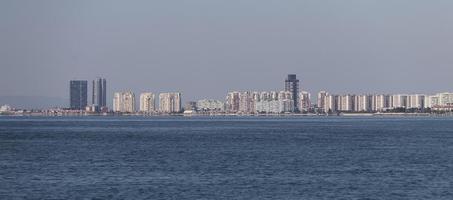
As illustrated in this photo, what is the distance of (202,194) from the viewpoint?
1837 inches

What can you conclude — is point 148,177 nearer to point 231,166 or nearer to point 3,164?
point 231,166

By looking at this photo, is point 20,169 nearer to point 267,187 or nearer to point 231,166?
point 231,166

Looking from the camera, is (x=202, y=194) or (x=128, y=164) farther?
(x=128, y=164)

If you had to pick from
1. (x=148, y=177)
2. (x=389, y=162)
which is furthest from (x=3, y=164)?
(x=389, y=162)

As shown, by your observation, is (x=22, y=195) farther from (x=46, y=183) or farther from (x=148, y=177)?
(x=148, y=177)

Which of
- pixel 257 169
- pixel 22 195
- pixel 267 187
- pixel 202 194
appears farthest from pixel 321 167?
pixel 22 195

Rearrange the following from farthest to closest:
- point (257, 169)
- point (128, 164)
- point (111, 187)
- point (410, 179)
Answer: point (128, 164) → point (257, 169) → point (410, 179) → point (111, 187)

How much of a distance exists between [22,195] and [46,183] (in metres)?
5.10

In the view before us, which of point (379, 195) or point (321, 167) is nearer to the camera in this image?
point (379, 195)

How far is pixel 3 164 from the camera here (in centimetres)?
6538

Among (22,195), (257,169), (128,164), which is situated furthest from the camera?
(128,164)

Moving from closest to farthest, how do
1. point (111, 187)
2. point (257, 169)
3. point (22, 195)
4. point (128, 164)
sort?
point (22, 195) → point (111, 187) → point (257, 169) → point (128, 164)

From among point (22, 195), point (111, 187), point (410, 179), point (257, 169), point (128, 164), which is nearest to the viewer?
point (22, 195)

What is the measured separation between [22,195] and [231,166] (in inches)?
765
